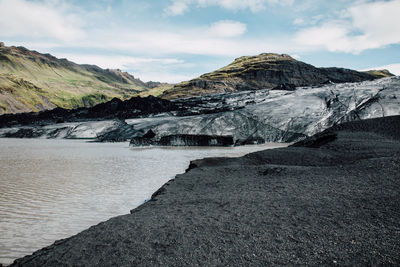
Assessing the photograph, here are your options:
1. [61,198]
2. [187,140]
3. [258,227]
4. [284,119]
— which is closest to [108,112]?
[187,140]

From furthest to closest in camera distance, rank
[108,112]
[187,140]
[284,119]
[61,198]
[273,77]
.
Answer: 1. [273,77]
2. [108,112]
3. [284,119]
4. [187,140]
5. [61,198]

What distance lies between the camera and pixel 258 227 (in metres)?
3.87

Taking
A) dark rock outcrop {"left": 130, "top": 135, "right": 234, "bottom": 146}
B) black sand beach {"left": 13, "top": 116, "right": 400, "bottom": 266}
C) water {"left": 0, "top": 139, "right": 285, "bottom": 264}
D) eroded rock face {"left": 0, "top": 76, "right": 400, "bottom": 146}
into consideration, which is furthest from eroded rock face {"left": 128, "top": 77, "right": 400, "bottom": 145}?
black sand beach {"left": 13, "top": 116, "right": 400, "bottom": 266}

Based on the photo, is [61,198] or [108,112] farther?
[108,112]

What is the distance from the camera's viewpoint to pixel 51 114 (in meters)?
58.2

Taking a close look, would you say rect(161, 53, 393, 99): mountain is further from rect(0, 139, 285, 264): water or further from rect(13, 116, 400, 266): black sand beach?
rect(13, 116, 400, 266): black sand beach

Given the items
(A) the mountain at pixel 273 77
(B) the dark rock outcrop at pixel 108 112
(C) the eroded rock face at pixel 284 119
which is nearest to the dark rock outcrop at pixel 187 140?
(C) the eroded rock face at pixel 284 119

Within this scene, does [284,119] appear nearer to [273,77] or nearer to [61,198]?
[61,198]

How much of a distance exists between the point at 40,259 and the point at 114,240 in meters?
0.83

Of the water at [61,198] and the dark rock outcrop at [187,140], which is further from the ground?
the dark rock outcrop at [187,140]

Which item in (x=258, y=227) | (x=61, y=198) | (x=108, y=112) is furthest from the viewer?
(x=108, y=112)

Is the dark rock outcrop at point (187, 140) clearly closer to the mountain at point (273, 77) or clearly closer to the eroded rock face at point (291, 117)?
the eroded rock face at point (291, 117)

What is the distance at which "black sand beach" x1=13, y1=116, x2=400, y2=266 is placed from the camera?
123 inches

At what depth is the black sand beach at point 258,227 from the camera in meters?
3.13
